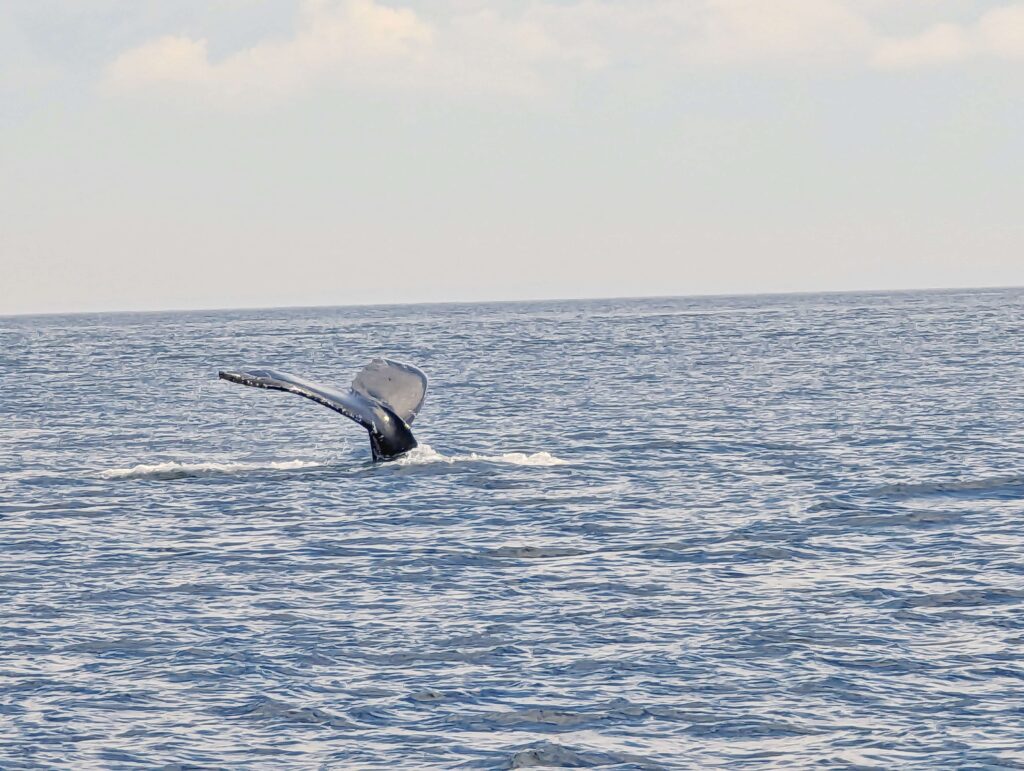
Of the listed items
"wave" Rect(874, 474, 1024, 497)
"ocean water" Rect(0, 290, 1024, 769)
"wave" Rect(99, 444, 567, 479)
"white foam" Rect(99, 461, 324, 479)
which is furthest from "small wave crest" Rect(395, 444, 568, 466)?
"wave" Rect(874, 474, 1024, 497)

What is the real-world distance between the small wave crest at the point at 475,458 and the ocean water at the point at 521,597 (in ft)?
0.36

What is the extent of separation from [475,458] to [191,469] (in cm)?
545

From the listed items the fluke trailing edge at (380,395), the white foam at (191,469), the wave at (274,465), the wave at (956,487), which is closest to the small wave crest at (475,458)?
the wave at (274,465)

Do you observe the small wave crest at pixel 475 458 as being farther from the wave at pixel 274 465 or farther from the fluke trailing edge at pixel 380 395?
the fluke trailing edge at pixel 380 395

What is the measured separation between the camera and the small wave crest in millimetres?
28578

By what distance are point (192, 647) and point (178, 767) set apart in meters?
3.27

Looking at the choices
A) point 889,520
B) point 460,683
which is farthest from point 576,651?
point 889,520

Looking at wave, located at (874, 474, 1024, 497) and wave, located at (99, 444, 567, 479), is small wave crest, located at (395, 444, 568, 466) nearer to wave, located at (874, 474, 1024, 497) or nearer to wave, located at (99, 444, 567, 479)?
wave, located at (99, 444, 567, 479)

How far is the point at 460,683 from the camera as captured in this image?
13086mm

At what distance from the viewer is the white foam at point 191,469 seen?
27.3 metres

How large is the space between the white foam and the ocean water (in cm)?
15

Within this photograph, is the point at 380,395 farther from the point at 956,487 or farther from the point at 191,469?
the point at 956,487

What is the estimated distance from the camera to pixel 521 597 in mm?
16391

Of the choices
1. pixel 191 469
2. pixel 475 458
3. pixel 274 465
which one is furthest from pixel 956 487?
pixel 191 469
